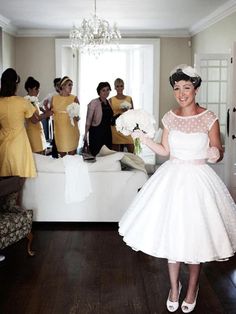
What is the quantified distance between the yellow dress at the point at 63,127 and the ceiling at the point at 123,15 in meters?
1.39

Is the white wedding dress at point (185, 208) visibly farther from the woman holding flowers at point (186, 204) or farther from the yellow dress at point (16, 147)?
the yellow dress at point (16, 147)

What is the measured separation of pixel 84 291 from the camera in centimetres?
302

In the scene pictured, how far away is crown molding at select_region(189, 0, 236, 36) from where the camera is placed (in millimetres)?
6139

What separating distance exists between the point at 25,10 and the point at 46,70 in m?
2.51

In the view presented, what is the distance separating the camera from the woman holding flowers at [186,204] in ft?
8.13

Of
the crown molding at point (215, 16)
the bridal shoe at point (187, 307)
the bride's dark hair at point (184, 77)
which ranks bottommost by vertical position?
the bridal shoe at point (187, 307)

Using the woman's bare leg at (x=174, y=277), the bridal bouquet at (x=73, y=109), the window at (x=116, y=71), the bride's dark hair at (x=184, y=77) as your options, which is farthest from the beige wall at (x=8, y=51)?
the woman's bare leg at (x=174, y=277)

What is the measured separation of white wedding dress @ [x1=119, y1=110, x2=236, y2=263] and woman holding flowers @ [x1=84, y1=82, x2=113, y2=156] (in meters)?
3.27

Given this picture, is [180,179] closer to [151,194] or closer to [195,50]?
[151,194]

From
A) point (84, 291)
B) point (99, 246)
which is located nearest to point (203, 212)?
point (84, 291)

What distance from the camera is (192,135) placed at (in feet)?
8.50

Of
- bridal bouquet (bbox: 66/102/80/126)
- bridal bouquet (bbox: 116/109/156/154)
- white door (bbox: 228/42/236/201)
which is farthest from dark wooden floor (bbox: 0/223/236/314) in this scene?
white door (bbox: 228/42/236/201)

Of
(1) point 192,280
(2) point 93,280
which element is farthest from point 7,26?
(1) point 192,280
